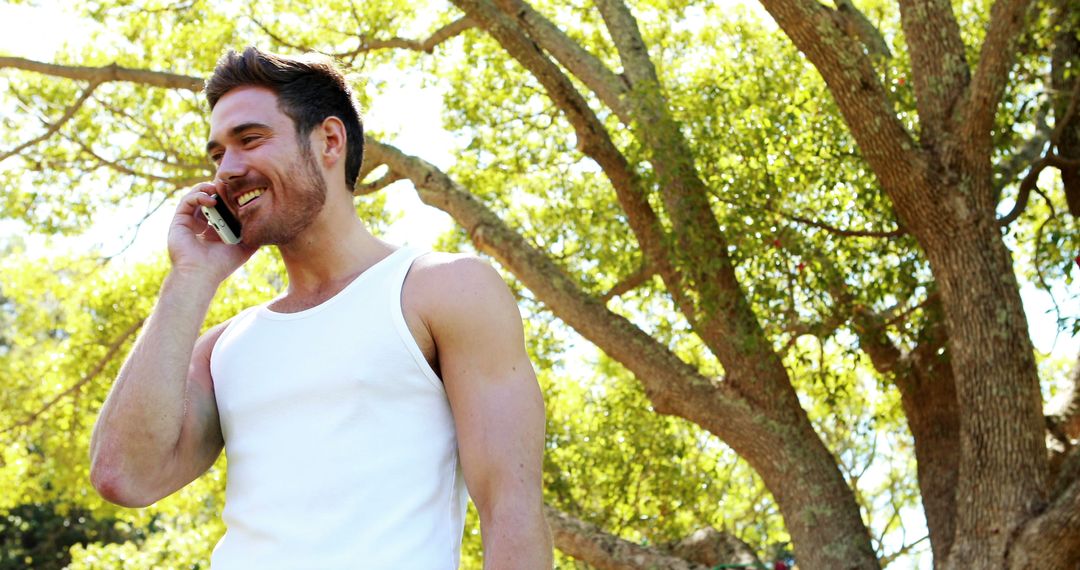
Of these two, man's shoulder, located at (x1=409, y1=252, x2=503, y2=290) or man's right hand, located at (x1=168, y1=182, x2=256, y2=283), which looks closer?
man's shoulder, located at (x1=409, y1=252, x2=503, y2=290)

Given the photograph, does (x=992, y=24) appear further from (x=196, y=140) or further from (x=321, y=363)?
(x=196, y=140)

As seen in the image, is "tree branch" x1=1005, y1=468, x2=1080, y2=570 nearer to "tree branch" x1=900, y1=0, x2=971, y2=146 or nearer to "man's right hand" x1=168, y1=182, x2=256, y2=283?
"tree branch" x1=900, y1=0, x2=971, y2=146

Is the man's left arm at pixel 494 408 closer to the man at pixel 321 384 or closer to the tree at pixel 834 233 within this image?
the man at pixel 321 384

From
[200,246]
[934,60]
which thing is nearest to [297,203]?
[200,246]

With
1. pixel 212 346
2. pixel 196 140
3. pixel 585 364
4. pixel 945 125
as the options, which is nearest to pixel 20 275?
pixel 196 140

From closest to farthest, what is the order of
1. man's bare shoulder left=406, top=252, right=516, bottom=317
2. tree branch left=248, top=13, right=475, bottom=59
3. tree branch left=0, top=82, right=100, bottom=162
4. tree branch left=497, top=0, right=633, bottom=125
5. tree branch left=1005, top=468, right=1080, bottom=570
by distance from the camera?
man's bare shoulder left=406, top=252, right=516, bottom=317, tree branch left=1005, top=468, right=1080, bottom=570, tree branch left=497, top=0, right=633, bottom=125, tree branch left=0, top=82, right=100, bottom=162, tree branch left=248, top=13, right=475, bottom=59

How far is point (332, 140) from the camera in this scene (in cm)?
222

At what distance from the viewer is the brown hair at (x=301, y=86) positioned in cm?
219

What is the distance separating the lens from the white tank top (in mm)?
1897

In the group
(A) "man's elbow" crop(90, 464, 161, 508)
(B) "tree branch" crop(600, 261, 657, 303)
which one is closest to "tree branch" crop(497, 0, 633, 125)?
(B) "tree branch" crop(600, 261, 657, 303)

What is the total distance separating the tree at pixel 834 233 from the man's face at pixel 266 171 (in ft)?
14.5

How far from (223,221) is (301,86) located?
0.89ft

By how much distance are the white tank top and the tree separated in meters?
4.47

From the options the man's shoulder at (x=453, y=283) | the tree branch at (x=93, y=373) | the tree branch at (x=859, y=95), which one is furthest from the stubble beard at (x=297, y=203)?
the tree branch at (x=93, y=373)
